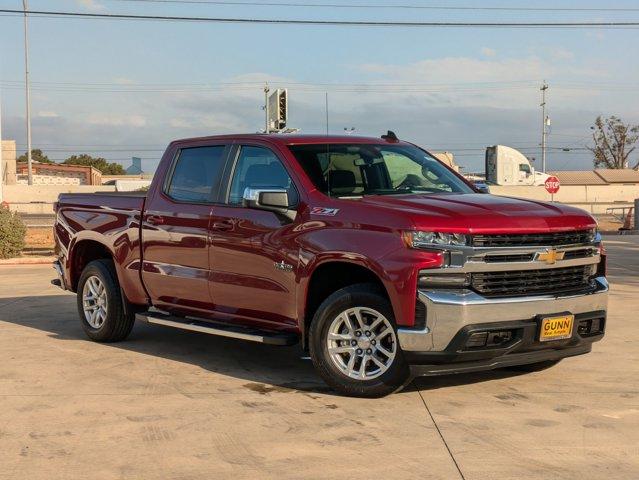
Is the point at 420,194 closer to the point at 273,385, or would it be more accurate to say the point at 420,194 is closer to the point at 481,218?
the point at 481,218

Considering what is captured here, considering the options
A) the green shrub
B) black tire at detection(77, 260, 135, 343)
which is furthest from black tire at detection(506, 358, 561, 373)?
the green shrub

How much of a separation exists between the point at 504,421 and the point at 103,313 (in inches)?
175

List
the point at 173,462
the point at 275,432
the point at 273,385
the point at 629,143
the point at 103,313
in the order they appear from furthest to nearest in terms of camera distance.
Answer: the point at 629,143 < the point at 103,313 < the point at 273,385 < the point at 275,432 < the point at 173,462

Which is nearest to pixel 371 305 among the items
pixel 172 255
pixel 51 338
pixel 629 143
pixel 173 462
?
pixel 173 462

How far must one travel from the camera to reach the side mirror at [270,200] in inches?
245

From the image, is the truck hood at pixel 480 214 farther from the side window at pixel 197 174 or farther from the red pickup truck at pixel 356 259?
the side window at pixel 197 174

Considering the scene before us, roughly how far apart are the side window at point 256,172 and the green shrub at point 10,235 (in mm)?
11738

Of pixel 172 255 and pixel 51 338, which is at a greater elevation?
pixel 172 255

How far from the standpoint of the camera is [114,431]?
5.23 meters

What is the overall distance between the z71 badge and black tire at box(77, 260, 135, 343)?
2.77 m

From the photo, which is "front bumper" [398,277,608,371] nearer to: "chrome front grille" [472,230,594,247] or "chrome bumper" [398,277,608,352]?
"chrome bumper" [398,277,608,352]

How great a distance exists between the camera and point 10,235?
678 inches

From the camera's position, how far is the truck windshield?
654cm

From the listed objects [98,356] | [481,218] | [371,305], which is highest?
[481,218]
